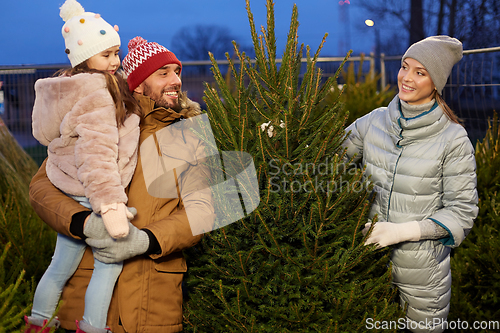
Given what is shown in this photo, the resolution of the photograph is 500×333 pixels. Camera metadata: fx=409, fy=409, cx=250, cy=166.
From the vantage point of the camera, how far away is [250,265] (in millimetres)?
1801

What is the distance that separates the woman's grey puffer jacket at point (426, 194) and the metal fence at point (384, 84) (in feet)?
13.1

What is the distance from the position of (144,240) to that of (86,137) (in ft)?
1.72

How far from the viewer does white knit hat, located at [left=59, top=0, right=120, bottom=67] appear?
212 centimetres

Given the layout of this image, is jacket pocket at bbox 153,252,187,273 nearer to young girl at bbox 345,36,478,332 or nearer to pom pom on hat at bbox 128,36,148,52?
young girl at bbox 345,36,478,332

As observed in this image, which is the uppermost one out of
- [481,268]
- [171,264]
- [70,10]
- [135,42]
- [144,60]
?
[70,10]

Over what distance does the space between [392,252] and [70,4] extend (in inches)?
87.1

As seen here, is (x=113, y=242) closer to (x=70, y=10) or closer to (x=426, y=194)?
(x=70, y=10)

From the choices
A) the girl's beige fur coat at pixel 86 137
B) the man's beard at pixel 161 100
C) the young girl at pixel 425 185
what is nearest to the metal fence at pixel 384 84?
the young girl at pixel 425 185

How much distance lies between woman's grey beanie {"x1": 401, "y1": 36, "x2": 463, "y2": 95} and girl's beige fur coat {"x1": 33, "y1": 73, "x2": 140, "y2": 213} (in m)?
1.51

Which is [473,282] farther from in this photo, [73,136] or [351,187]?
[73,136]

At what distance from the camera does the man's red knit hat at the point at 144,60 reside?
223cm

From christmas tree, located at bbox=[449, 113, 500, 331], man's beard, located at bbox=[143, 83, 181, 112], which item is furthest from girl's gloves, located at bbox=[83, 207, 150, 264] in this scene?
christmas tree, located at bbox=[449, 113, 500, 331]

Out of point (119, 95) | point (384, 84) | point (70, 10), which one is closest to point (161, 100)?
point (119, 95)

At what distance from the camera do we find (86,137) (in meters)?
1.81
